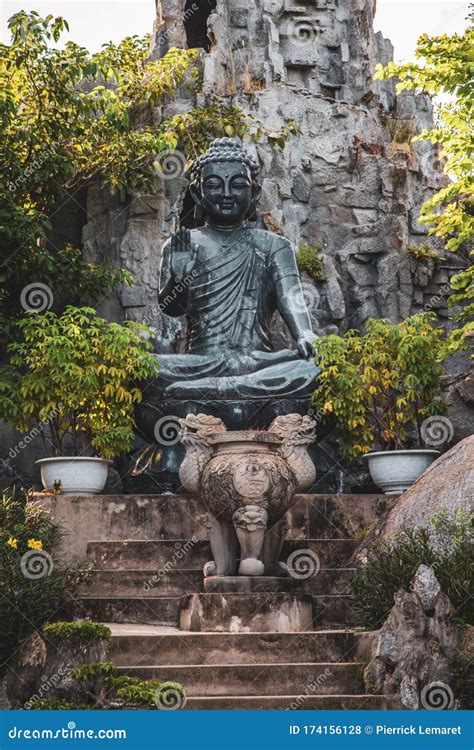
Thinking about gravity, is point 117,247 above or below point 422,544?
above

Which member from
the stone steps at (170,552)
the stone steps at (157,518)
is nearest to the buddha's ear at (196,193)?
the stone steps at (157,518)

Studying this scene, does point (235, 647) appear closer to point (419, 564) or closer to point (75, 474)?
point (419, 564)

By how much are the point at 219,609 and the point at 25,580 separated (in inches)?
55.5

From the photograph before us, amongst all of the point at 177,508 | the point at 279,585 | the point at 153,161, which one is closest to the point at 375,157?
the point at 153,161

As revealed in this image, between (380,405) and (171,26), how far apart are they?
835 cm

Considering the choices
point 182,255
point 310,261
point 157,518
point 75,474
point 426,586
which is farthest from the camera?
point 310,261

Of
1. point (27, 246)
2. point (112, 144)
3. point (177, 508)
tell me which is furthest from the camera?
point (112, 144)

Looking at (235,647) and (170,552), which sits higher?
(170,552)

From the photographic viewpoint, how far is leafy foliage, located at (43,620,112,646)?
280 inches

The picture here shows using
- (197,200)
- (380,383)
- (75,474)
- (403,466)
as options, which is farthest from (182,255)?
(403,466)

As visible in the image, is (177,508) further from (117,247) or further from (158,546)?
(117,247)

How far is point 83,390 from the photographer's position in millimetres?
11148

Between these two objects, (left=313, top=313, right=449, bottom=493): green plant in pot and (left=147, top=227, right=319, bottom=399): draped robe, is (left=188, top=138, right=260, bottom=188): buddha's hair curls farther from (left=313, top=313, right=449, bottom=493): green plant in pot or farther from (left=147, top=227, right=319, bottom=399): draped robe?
(left=313, top=313, right=449, bottom=493): green plant in pot

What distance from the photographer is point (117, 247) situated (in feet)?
53.3
